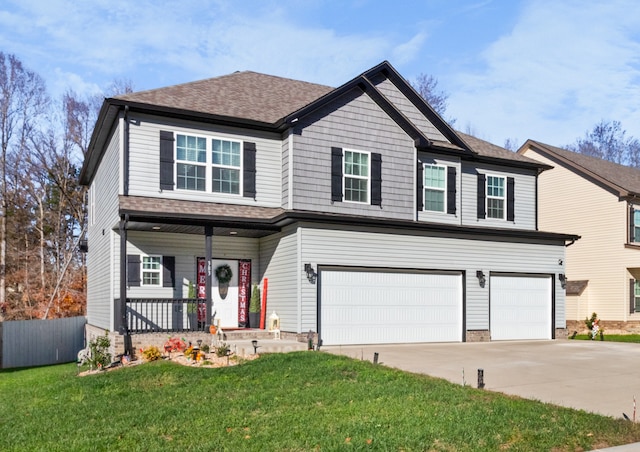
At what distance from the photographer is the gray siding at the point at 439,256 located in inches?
653

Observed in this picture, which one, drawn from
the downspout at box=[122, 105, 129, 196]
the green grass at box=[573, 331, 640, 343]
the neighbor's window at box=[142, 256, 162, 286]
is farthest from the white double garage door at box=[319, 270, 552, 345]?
the downspout at box=[122, 105, 129, 196]

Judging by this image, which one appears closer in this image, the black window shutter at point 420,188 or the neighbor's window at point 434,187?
the black window shutter at point 420,188

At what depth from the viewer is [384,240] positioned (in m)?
17.7

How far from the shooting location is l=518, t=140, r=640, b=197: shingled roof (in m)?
26.1

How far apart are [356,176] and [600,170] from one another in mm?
14942

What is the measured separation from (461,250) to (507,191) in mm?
3950

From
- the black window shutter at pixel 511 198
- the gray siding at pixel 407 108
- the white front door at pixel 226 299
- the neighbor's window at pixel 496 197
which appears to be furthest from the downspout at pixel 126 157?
the black window shutter at pixel 511 198

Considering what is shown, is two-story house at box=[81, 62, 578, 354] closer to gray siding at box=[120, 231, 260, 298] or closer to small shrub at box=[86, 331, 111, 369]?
gray siding at box=[120, 231, 260, 298]

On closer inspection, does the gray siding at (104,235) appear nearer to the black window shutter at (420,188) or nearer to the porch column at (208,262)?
the porch column at (208,262)

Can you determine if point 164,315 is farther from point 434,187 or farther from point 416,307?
point 434,187

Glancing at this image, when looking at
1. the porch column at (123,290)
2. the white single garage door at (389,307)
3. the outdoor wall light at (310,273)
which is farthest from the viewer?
the white single garage door at (389,307)

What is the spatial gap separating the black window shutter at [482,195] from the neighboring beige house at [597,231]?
7.96 m

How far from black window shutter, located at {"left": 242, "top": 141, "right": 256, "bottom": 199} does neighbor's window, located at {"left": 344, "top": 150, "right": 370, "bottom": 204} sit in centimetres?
259

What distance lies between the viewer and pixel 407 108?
1978cm
